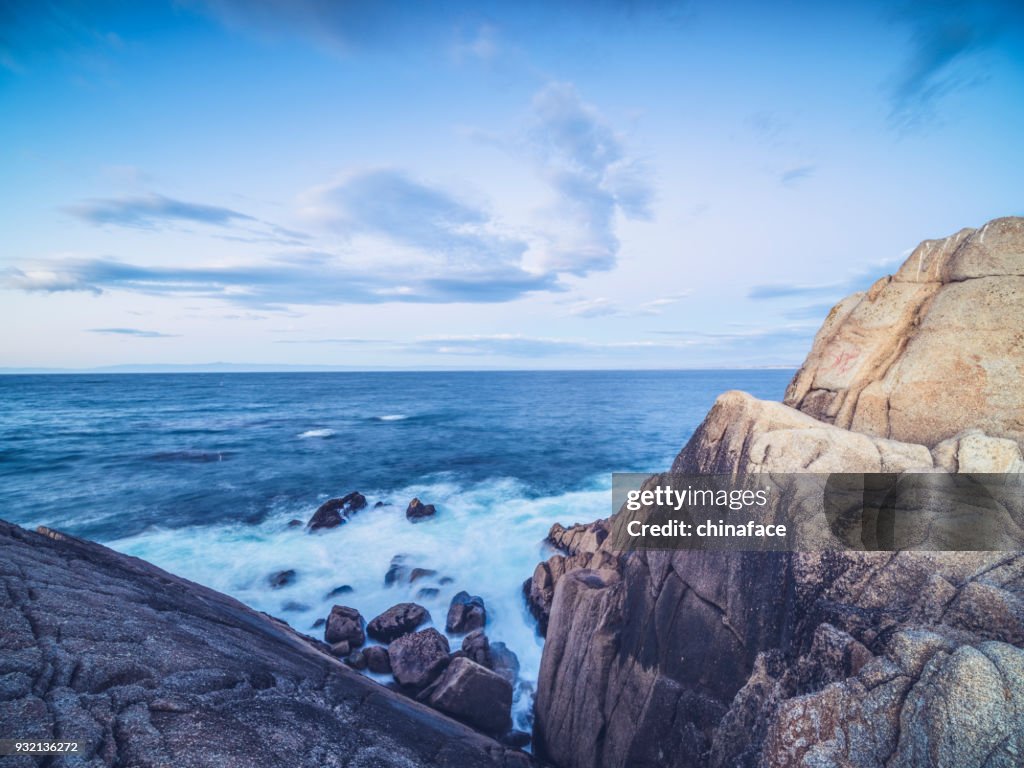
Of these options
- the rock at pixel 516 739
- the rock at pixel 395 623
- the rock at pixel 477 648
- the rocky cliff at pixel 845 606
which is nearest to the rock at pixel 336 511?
the rock at pixel 395 623

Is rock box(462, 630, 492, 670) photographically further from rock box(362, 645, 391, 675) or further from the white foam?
rock box(362, 645, 391, 675)

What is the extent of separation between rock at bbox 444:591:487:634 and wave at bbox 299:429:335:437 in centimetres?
3603

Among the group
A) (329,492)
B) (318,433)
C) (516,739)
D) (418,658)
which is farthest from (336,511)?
(318,433)

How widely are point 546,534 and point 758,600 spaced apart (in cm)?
1489

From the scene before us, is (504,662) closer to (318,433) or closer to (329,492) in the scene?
(329,492)

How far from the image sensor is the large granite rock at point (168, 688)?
14.9 ft

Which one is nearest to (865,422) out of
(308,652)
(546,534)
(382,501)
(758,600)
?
(758,600)

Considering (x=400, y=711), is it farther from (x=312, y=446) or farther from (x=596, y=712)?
(x=312, y=446)

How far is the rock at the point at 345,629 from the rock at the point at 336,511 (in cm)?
890

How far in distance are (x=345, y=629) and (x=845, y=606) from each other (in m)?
12.7

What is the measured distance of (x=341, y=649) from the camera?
40.0 ft

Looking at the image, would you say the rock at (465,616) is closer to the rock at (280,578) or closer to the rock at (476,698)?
the rock at (476,698)

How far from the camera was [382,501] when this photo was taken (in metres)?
25.7

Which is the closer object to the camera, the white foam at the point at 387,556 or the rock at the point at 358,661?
the rock at the point at 358,661
